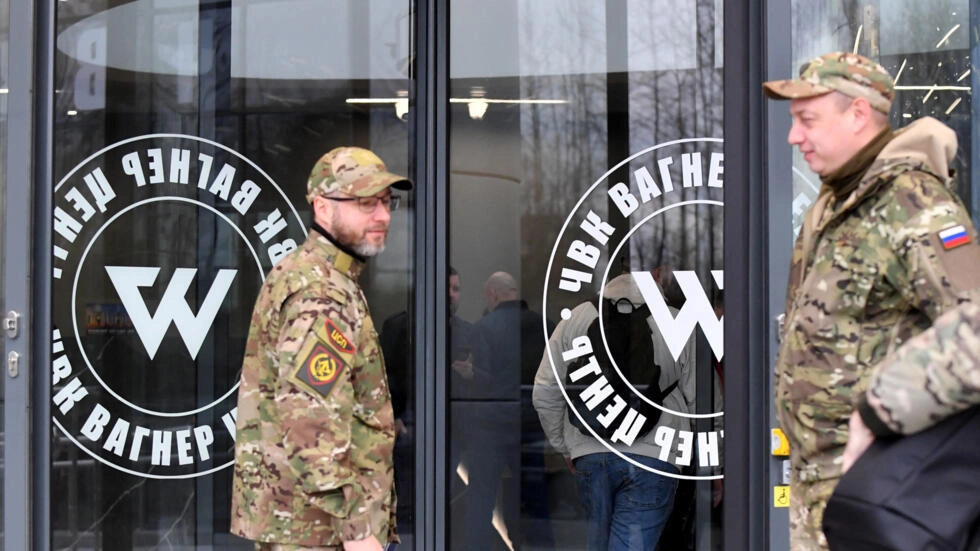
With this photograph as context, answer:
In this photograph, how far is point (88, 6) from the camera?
4.44 metres

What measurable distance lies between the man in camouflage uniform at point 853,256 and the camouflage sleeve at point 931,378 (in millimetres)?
169

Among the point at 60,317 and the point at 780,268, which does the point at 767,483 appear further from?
the point at 60,317

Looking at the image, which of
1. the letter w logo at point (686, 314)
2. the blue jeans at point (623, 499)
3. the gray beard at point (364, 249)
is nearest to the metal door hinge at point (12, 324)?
the gray beard at point (364, 249)

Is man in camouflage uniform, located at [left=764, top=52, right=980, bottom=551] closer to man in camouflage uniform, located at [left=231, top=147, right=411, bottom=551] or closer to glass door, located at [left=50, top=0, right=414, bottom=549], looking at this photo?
man in camouflage uniform, located at [left=231, top=147, right=411, bottom=551]

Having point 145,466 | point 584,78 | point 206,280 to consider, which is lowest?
point 145,466

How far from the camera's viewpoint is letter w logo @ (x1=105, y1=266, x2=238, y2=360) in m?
4.41

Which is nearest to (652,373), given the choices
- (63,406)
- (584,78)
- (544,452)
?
(544,452)

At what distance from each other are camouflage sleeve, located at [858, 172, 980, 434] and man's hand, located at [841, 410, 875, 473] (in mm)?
26

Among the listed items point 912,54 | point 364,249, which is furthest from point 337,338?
point 912,54

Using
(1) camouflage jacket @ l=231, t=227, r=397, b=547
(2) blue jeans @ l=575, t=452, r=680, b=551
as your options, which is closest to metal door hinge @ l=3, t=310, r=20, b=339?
(1) camouflage jacket @ l=231, t=227, r=397, b=547

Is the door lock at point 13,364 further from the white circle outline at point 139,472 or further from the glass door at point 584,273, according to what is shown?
the glass door at point 584,273

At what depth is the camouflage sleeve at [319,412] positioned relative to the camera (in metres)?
2.71

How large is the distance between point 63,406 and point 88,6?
158 cm

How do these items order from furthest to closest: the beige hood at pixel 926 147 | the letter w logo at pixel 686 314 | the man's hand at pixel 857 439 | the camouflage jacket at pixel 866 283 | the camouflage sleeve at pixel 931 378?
the letter w logo at pixel 686 314, the beige hood at pixel 926 147, the camouflage jacket at pixel 866 283, the man's hand at pixel 857 439, the camouflage sleeve at pixel 931 378
